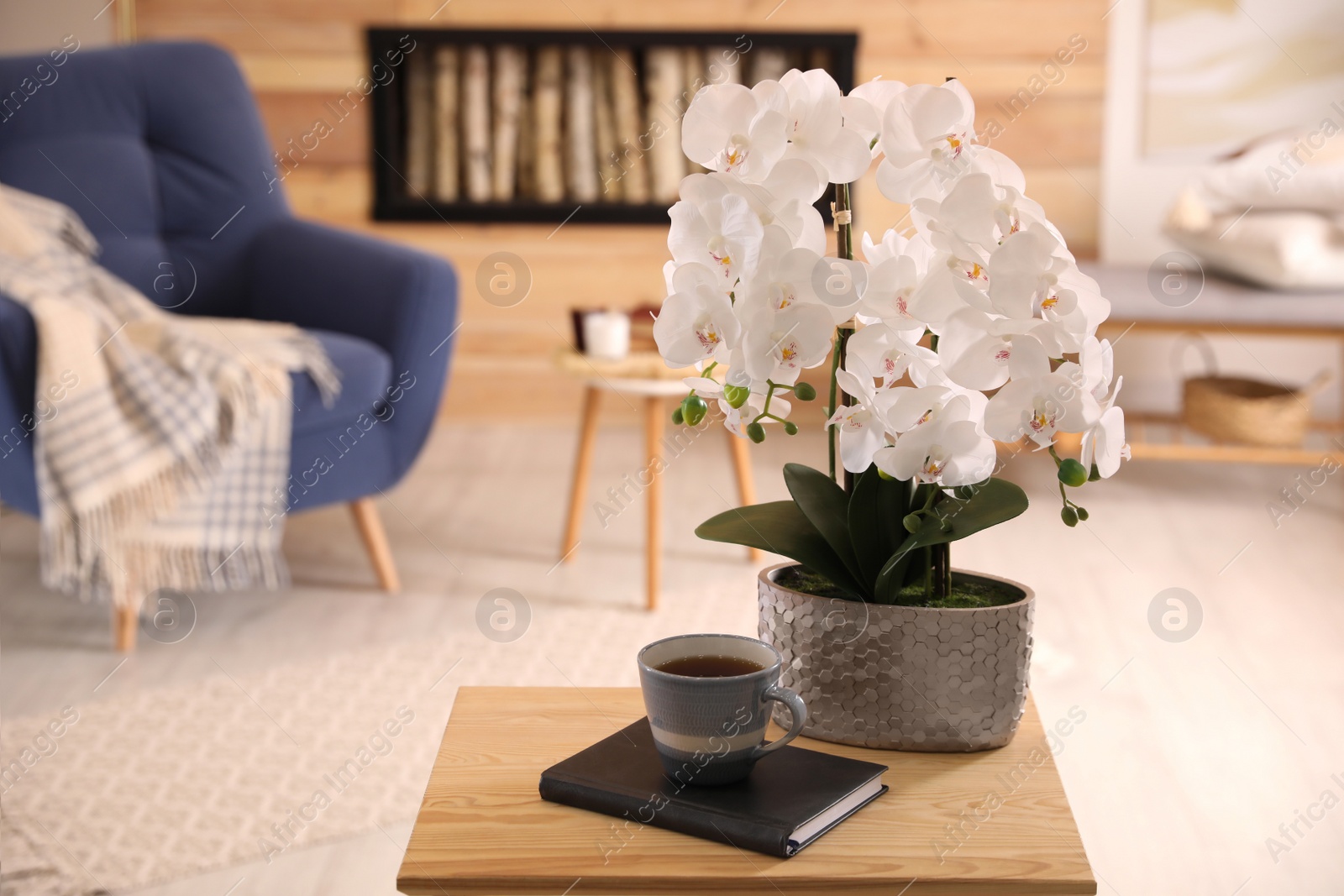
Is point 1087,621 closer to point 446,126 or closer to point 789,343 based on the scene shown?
point 789,343

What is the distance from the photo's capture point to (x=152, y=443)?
1.86 meters

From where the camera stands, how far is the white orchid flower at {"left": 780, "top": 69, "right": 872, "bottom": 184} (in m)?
0.71

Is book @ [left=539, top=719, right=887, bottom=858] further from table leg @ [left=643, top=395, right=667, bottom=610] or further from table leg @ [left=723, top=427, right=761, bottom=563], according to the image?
table leg @ [left=723, top=427, right=761, bottom=563]

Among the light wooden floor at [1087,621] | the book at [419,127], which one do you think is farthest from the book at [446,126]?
the light wooden floor at [1087,621]

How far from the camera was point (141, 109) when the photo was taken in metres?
2.45

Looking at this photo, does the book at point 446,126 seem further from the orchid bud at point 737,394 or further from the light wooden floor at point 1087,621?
the orchid bud at point 737,394

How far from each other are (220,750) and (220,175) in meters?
1.35

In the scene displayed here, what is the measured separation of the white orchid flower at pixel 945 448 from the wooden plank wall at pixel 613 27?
2.85 m

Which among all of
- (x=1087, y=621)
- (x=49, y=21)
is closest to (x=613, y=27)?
(x=49, y=21)

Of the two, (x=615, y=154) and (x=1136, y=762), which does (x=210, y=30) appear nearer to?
(x=615, y=154)

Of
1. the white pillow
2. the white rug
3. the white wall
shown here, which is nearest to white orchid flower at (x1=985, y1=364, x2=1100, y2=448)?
the white rug

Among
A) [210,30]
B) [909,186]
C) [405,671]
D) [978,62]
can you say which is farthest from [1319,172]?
[210,30]

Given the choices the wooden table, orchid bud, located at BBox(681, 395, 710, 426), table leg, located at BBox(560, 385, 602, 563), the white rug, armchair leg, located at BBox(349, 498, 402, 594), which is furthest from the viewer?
table leg, located at BBox(560, 385, 602, 563)

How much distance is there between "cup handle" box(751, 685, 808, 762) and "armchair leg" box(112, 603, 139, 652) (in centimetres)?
146
